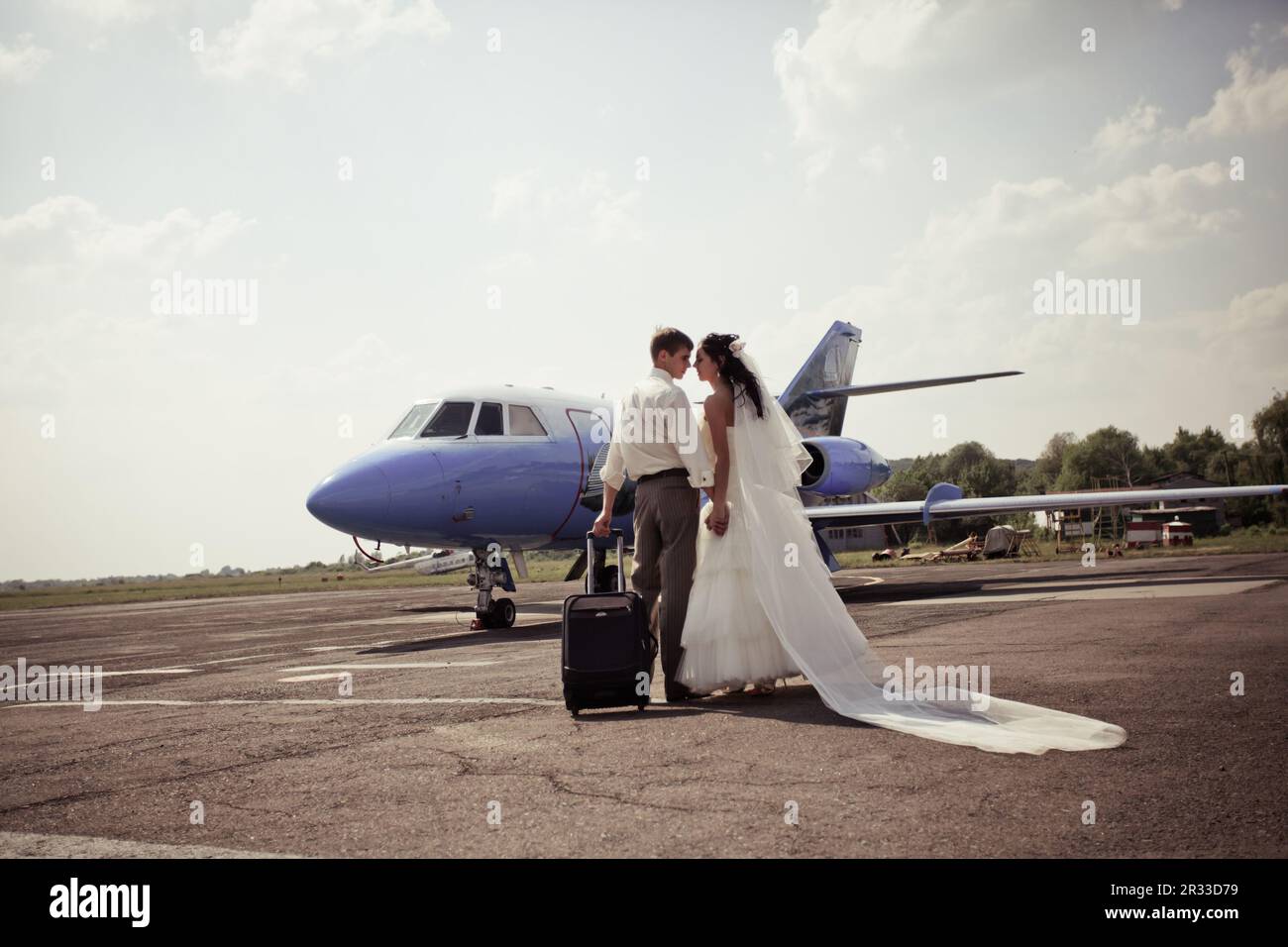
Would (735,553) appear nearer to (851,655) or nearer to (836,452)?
(851,655)

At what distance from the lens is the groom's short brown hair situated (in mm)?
6938

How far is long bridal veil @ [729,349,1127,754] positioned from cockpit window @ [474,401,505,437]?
8694 millimetres

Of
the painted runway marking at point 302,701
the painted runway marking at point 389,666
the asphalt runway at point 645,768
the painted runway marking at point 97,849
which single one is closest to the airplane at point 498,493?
the painted runway marking at point 389,666

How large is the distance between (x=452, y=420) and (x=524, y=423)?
140cm

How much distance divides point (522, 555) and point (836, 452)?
7396 mm

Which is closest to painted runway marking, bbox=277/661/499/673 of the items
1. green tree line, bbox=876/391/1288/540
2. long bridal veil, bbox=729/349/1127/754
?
long bridal veil, bbox=729/349/1127/754

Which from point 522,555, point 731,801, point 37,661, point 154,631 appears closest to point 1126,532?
point 522,555

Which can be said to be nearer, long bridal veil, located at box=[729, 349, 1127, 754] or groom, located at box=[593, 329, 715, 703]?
long bridal veil, located at box=[729, 349, 1127, 754]

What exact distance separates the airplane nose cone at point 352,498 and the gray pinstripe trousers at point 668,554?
7.19m

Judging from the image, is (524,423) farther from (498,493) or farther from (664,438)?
(664,438)

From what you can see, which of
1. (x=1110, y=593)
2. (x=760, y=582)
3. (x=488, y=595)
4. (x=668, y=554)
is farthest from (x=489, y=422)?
(x=1110, y=593)

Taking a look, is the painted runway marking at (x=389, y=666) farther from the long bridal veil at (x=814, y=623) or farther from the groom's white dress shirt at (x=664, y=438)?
the long bridal veil at (x=814, y=623)

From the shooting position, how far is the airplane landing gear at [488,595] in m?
15.0

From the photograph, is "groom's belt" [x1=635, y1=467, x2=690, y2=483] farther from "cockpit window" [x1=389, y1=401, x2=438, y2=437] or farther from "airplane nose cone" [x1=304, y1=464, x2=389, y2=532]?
"cockpit window" [x1=389, y1=401, x2=438, y2=437]
